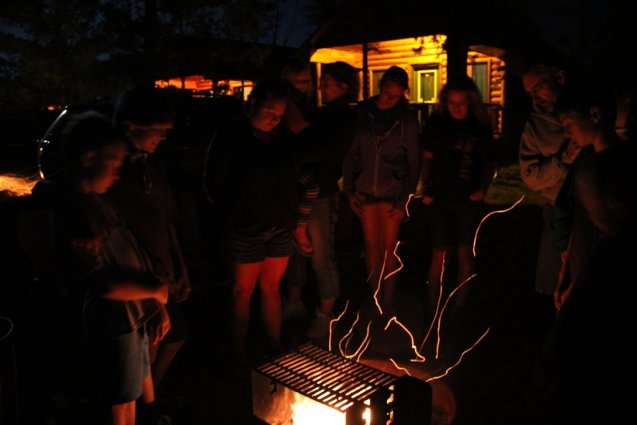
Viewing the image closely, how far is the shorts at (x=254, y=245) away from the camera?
3.81 meters

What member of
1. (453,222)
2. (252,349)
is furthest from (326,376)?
(453,222)

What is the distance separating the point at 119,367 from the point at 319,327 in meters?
2.31

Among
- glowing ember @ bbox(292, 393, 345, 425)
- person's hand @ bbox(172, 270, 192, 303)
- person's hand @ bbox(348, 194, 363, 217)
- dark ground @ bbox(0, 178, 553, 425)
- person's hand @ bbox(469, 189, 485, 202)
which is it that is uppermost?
person's hand @ bbox(469, 189, 485, 202)

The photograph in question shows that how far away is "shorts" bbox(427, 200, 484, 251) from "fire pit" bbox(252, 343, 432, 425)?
6.10ft

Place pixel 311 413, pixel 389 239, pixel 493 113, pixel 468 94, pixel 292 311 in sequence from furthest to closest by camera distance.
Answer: pixel 493 113
pixel 292 311
pixel 389 239
pixel 468 94
pixel 311 413

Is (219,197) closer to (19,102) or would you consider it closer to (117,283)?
(117,283)

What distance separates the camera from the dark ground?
3549 mm

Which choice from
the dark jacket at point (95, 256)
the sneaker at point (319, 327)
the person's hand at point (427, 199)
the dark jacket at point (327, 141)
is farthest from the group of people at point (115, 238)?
the person's hand at point (427, 199)

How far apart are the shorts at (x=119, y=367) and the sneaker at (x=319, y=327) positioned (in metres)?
2.15

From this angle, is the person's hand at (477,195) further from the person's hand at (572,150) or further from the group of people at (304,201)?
the person's hand at (572,150)

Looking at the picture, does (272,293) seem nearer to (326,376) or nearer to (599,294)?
(326,376)

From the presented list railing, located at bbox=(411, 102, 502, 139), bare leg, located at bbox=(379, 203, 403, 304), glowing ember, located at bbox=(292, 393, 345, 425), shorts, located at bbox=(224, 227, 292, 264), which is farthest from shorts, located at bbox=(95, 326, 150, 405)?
railing, located at bbox=(411, 102, 502, 139)

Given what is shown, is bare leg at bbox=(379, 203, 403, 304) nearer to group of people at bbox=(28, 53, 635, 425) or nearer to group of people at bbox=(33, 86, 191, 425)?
group of people at bbox=(28, 53, 635, 425)

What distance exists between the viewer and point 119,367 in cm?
259
